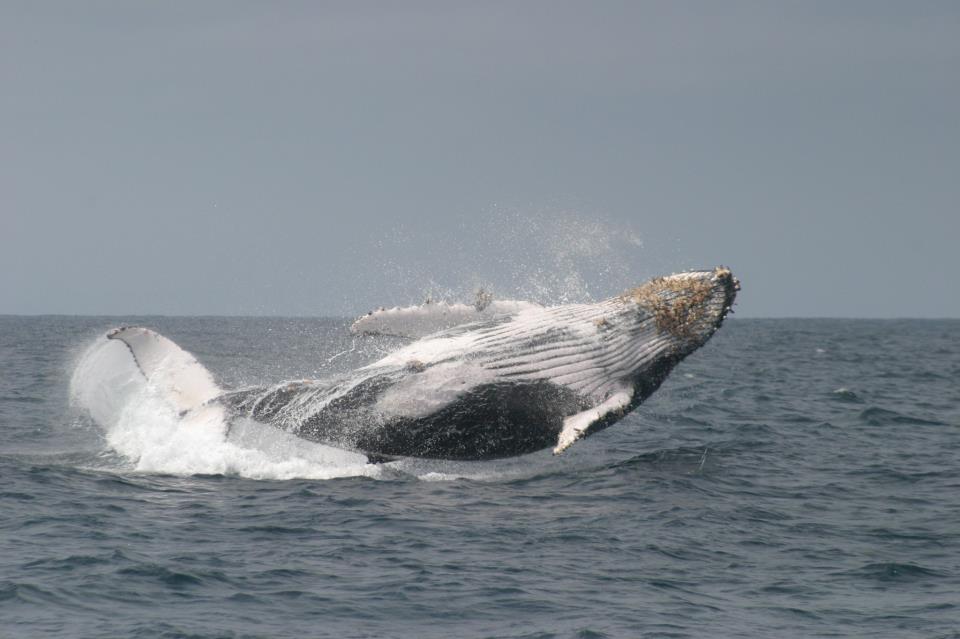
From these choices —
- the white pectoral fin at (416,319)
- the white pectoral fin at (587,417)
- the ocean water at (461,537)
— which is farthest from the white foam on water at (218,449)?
the white pectoral fin at (587,417)

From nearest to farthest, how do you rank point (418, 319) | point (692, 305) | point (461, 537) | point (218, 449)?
point (461, 537) < point (692, 305) < point (218, 449) < point (418, 319)

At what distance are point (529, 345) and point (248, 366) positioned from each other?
22566 millimetres

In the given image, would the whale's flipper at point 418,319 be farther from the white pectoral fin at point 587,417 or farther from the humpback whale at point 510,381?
the white pectoral fin at point 587,417

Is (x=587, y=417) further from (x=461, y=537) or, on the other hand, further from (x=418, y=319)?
(x=418, y=319)

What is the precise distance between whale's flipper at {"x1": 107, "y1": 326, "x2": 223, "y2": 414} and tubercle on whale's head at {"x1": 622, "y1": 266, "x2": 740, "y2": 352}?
18.6 feet

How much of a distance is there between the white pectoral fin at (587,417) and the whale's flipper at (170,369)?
15.4 feet

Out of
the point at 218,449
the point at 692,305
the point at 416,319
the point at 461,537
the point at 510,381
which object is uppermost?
the point at 692,305

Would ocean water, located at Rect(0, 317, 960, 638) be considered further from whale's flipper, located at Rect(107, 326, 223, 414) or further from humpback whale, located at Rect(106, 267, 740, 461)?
humpback whale, located at Rect(106, 267, 740, 461)

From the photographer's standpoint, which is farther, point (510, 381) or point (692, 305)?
point (692, 305)

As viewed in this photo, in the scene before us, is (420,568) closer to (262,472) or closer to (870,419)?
(262,472)

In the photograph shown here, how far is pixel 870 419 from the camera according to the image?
24.4 m

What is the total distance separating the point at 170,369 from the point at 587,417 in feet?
19.1

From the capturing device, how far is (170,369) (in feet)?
50.3

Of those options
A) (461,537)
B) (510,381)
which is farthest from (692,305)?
(461,537)
